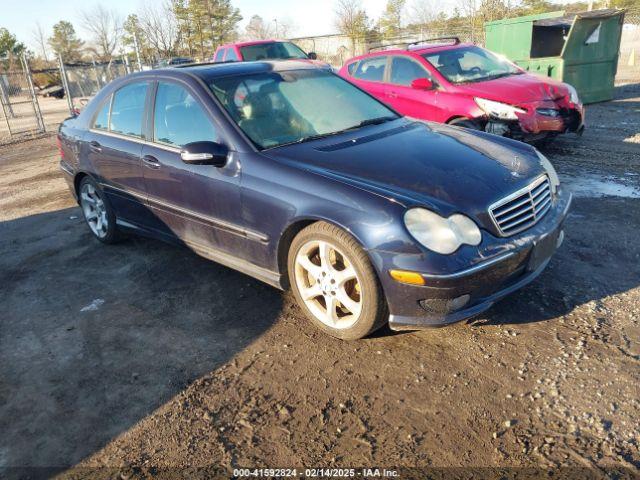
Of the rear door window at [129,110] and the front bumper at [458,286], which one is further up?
the rear door window at [129,110]

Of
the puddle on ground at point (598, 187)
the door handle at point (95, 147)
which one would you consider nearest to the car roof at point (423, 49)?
the puddle on ground at point (598, 187)

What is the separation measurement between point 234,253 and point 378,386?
1493mm

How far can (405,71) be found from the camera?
25.2 ft

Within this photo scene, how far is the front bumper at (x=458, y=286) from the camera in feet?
9.11

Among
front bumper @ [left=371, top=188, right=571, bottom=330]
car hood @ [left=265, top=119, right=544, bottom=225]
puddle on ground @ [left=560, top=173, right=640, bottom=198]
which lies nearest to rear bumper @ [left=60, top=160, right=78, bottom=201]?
car hood @ [left=265, top=119, right=544, bottom=225]

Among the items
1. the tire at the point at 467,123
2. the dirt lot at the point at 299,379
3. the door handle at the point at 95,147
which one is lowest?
the dirt lot at the point at 299,379

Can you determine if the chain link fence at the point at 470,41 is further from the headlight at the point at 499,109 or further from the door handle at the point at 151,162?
the door handle at the point at 151,162

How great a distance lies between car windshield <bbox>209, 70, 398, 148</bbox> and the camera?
3.71 meters

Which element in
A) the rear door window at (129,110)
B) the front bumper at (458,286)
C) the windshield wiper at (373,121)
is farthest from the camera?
the rear door window at (129,110)

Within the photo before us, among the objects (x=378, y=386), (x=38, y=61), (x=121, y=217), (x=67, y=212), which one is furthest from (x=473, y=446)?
(x=38, y=61)

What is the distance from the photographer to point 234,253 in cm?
376

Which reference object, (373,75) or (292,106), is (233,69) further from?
(373,75)

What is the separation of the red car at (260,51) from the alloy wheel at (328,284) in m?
9.46

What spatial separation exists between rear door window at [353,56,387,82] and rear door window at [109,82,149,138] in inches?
173
